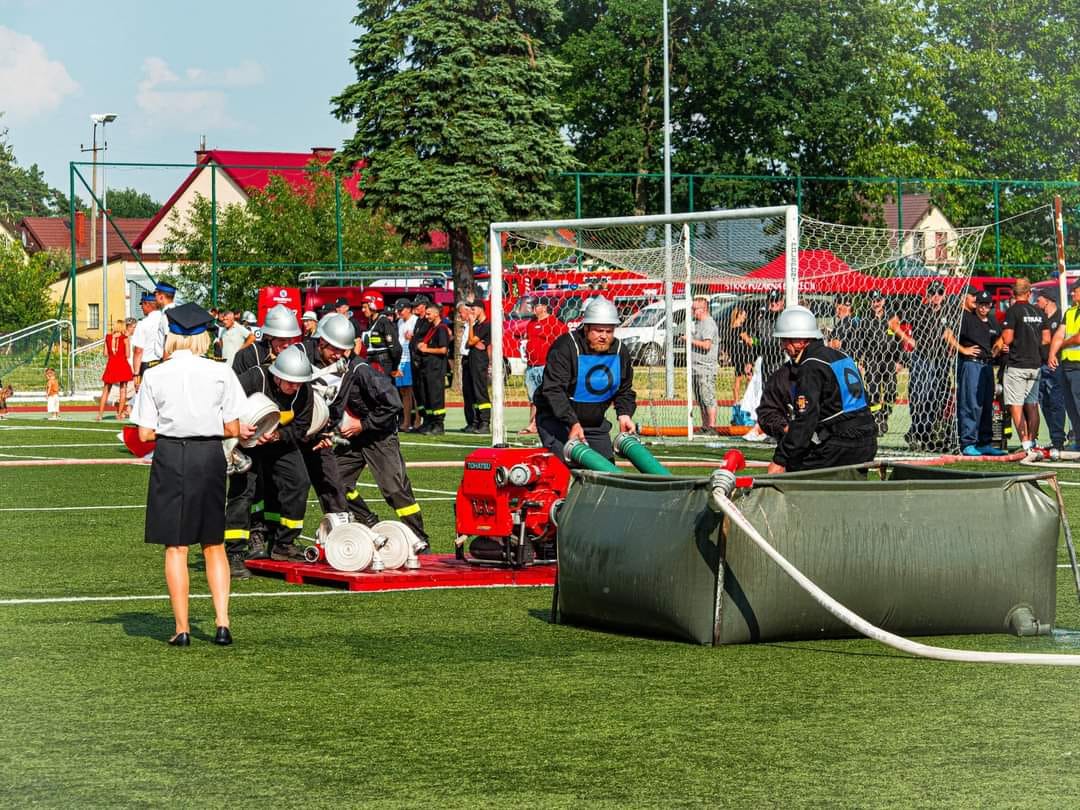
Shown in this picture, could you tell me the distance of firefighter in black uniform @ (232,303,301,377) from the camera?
11.5 metres

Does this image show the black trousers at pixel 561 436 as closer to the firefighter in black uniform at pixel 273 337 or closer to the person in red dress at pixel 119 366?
the firefighter in black uniform at pixel 273 337

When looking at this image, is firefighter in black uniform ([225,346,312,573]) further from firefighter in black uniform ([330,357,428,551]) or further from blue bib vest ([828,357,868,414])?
blue bib vest ([828,357,868,414])

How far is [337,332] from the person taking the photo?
11.8 meters

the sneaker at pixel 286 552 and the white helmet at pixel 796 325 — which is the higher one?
the white helmet at pixel 796 325

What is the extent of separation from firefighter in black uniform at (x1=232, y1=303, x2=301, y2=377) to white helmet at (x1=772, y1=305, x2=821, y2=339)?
3.30m

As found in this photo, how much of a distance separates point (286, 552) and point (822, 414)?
3992mm

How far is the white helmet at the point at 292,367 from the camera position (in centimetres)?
1102

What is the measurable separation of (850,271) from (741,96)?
1516 inches

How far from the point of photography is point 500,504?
440 inches

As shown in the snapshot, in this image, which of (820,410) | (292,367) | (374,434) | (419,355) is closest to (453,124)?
(419,355)

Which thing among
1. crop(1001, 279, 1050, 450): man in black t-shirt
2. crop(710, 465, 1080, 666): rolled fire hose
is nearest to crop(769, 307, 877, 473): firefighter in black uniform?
crop(710, 465, 1080, 666): rolled fire hose

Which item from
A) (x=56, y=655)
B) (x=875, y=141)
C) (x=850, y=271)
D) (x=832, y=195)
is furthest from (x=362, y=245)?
(x=56, y=655)

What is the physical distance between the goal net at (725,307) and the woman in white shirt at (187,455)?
11189mm

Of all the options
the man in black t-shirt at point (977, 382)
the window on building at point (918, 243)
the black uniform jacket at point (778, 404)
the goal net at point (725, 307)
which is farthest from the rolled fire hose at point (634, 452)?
the window on building at point (918, 243)
